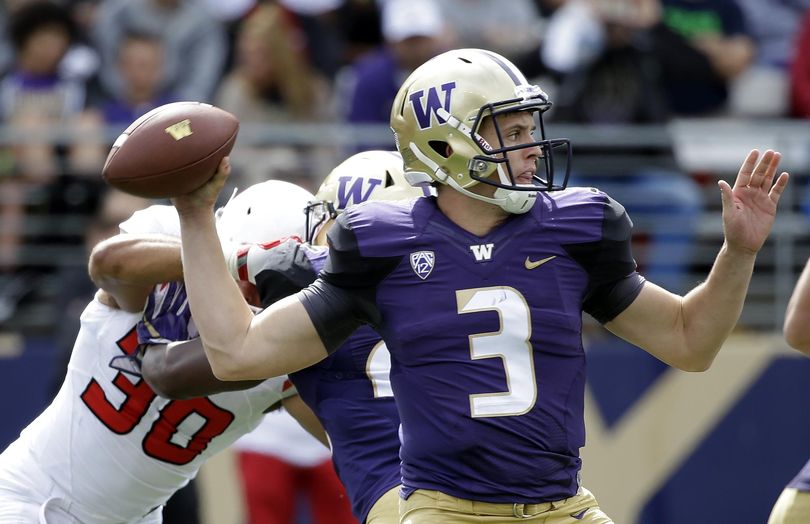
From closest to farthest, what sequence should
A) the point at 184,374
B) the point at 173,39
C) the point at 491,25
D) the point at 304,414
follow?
the point at 184,374, the point at 304,414, the point at 173,39, the point at 491,25

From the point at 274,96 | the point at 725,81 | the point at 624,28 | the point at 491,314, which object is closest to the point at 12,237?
the point at 274,96

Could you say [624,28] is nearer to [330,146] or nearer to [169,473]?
[330,146]

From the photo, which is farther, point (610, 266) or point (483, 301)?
point (610, 266)

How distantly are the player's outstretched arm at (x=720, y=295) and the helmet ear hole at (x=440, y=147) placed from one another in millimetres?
632

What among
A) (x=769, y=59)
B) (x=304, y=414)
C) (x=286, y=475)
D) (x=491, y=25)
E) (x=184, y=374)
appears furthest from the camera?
→ (x=769, y=59)

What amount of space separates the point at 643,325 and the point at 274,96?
210 inches

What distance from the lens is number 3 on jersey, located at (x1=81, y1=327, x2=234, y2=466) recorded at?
4.34 meters

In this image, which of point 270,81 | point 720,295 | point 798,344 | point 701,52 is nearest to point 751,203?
point 720,295

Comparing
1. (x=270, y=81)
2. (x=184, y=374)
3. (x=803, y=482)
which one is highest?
(x=184, y=374)

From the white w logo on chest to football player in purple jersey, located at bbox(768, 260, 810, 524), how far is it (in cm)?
108

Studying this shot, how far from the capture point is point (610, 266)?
3.54 m

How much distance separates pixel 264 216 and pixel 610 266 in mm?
1292

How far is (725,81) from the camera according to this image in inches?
358

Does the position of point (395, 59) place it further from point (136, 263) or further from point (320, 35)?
point (136, 263)
